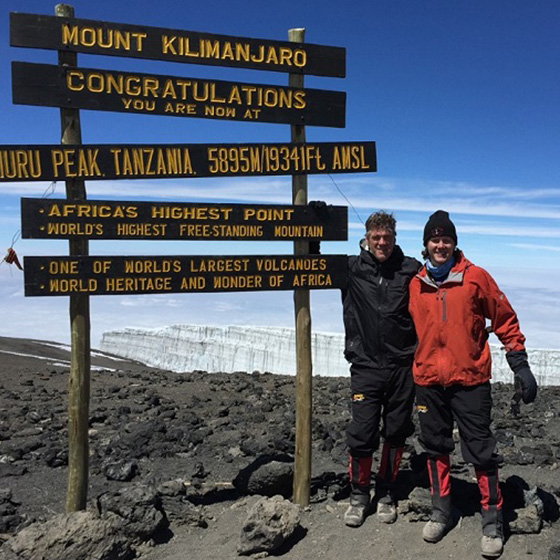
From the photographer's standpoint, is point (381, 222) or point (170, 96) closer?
point (381, 222)

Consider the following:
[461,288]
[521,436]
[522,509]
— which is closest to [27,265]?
[461,288]

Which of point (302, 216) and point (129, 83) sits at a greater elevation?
point (129, 83)

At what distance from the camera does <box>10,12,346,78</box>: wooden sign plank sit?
4.65m

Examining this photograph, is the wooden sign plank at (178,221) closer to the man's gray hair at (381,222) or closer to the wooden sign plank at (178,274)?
the wooden sign plank at (178,274)

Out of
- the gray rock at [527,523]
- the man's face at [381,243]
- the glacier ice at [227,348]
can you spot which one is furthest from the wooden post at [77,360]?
the glacier ice at [227,348]

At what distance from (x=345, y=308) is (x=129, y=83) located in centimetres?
267

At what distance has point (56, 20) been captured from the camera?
15.3ft

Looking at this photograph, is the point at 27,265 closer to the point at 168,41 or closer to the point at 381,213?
the point at 168,41

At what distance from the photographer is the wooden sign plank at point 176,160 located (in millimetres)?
4742

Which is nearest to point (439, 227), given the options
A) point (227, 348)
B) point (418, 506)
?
point (418, 506)

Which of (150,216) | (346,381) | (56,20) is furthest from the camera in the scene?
(346,381)

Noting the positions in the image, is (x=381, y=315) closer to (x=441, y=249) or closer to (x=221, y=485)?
(x=441, y=249)

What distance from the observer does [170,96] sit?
499 cm

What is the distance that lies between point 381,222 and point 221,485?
319 cm
